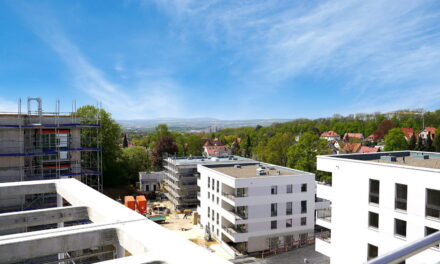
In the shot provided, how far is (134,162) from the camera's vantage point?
56.3 metres

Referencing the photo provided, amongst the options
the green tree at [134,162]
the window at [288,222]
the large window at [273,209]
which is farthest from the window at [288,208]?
the green tree at [134,162]

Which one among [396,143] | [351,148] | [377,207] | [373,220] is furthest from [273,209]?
[351,148]

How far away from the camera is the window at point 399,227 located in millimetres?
15422

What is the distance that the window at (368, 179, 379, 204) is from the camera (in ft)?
53.7

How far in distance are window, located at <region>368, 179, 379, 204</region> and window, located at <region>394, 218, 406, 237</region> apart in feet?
3.99

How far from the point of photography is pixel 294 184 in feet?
96.7

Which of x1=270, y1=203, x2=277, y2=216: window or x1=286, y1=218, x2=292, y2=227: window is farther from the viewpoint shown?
x1=286, y1=218, x2=292, y2=227: window

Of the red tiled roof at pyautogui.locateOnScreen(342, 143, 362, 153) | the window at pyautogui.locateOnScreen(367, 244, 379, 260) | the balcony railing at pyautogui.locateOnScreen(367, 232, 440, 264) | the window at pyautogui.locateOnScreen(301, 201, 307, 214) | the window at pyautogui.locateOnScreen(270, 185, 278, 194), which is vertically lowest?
the window at pyautogui.locateOnScreen(301, 201, 307, 214)

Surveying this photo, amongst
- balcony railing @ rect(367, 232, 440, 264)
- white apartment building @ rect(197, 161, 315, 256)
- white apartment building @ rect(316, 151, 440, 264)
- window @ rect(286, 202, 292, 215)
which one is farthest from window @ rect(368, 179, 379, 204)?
balcony railing @ rect(367, 232, 440, 264)

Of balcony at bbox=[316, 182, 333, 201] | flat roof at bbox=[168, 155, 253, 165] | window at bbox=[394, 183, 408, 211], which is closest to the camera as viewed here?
window at bbox=[394, 183, 408, 211]

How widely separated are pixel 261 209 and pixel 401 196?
14.4 metres

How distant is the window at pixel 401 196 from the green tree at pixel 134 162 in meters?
44.1

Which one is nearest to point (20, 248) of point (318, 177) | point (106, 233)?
point (106, 233)

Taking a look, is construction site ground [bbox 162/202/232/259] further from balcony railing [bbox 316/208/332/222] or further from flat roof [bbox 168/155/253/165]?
balcony railing [bbox 316/208/332/222]
